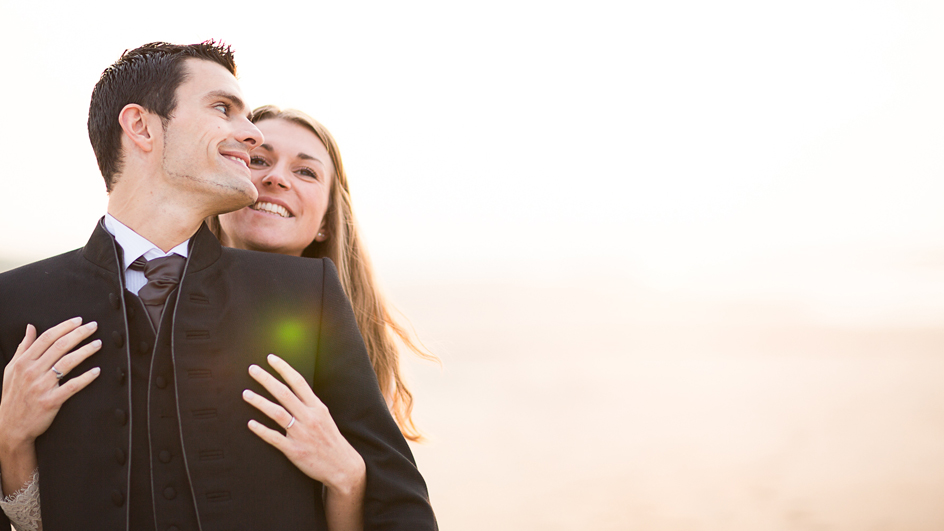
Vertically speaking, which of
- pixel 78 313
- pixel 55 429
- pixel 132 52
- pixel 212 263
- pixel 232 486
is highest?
pixel 132 52

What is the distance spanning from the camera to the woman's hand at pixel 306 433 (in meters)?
2.53

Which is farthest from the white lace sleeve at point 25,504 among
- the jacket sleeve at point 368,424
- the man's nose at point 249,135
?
the man's nose at point 249,135

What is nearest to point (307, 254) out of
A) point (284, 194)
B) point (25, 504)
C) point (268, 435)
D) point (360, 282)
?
point (360, 282)

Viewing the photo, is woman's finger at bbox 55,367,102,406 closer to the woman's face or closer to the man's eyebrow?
the man's eyebrow

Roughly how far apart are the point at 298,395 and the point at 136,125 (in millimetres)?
1214

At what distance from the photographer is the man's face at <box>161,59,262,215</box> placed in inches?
103

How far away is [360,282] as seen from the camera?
4922mm

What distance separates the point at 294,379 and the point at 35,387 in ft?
2.76

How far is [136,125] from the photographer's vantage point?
2738mm

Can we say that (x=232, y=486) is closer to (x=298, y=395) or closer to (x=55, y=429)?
(x=298, y=395)

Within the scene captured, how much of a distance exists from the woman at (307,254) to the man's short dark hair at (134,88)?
0.77m

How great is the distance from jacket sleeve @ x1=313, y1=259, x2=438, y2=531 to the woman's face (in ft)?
4.39

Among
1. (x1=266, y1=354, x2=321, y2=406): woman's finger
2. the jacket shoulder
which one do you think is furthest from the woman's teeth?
(x1=266, y1=354, x2=321, y2=406): woman's finger

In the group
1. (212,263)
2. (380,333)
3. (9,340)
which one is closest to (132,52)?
(212,263)
